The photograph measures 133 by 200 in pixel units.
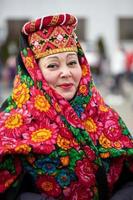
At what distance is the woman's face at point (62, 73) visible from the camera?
2797 millimetres

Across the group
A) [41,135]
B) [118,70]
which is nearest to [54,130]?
[41,135]

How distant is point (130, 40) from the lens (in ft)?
88.4

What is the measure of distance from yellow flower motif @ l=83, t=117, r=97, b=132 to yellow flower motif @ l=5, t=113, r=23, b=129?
0.34 m

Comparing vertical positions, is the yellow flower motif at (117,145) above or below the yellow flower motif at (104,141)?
below

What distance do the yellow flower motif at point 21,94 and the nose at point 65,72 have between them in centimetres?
20

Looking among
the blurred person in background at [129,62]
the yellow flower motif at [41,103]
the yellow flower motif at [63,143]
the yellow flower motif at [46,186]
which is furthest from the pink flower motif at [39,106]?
the blurred person in background at [129,62]

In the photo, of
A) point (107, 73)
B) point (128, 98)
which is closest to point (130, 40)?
point (107, 73)

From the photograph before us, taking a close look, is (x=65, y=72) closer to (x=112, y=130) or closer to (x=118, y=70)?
(x=112, y=130)

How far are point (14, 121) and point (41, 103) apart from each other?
0.17 metres

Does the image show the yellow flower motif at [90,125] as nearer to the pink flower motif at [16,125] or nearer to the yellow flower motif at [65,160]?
the yellow flower motif at [65,160]

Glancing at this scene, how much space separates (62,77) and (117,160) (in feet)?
1.75

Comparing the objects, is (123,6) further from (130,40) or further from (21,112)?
(21,112)

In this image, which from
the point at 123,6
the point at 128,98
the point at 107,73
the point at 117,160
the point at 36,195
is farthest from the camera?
the point at 123,6

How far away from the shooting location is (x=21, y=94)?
9.26 feet
